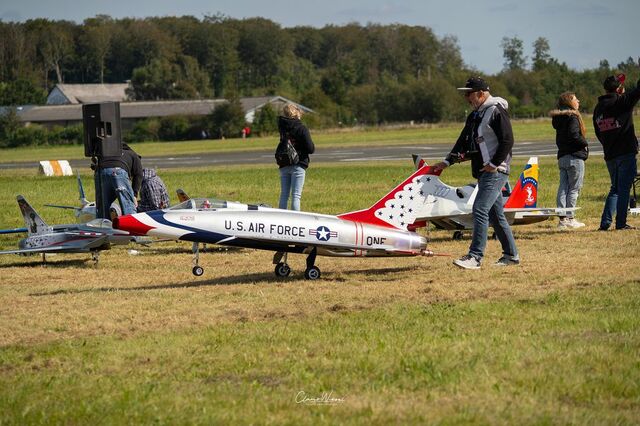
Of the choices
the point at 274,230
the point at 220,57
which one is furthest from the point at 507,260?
the point at 220,57

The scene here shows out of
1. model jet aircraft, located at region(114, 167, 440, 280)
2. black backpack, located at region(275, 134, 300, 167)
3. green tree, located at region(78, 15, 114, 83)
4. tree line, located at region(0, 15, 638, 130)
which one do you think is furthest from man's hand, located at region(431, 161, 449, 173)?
green tree, located at region(78, 15, 114, 83)

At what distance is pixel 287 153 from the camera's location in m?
14.9

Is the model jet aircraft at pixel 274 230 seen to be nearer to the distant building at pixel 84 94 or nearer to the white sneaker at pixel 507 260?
the white sneaker at pixel 507 260

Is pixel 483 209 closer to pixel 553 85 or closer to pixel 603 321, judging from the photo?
pixel 603 321

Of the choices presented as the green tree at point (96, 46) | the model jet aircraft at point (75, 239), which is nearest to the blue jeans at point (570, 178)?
the model jet aircraft at point (75, 239)

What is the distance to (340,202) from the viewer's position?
848 inches

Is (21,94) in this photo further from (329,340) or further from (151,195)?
(329,340)

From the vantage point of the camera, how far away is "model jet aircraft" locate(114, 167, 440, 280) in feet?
38.4

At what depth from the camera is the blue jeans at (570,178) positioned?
16036 millimetres

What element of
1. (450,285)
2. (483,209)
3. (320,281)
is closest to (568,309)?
(450,285)

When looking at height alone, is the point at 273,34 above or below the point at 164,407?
above

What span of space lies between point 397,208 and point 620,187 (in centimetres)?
481

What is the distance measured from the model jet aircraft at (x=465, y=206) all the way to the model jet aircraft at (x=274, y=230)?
1.26 meters

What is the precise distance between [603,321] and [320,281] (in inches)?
162
